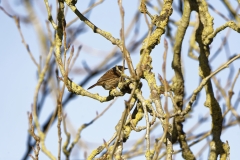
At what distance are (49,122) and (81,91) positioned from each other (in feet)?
7.13

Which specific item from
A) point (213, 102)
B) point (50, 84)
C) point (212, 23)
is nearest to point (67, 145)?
point (50, 84)

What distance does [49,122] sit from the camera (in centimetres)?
624

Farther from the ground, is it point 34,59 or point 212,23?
point 34,59

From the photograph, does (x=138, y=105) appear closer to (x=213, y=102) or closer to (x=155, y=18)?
(x=155, y=18)

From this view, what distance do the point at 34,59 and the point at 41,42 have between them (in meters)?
0.78

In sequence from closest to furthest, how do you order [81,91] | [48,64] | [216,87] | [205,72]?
[81,91], [205,72], [216,87], [48,64]

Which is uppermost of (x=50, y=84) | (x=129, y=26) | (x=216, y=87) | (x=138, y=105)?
(x=129, y=26)

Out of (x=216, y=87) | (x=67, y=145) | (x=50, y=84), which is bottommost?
(x=67, y=145)

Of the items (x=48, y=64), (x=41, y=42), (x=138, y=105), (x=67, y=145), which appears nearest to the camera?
(x=138, y=105)

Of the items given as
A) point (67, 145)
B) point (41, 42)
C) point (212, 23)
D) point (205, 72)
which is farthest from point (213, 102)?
point (41, 42)

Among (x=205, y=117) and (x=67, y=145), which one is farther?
(x=205, y=117)

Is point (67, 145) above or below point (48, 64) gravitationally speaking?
below

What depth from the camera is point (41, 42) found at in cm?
700

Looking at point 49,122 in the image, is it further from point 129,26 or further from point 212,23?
point 212,23
